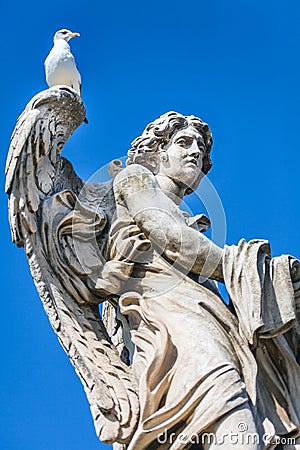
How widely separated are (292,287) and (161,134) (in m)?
1.68

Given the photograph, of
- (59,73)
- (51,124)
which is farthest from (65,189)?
(59,73)

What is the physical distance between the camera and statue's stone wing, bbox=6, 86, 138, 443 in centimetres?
653

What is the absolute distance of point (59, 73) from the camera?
8.11 meters

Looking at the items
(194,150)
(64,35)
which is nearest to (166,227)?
(194,150)

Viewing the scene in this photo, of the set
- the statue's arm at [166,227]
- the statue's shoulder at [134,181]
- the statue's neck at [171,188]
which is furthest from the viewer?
the statue's neck at [171,188]

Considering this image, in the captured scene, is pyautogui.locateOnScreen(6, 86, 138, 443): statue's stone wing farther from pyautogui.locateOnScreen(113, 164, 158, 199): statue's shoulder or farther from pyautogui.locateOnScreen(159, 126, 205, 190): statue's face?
pyautogui.locateOnScreen(159, 126, 205, 190): statue's face

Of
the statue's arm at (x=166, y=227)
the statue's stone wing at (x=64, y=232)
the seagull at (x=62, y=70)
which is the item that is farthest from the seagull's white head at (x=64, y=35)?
the statue's arm at (x=166, y=227)

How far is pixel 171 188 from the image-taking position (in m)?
7.41

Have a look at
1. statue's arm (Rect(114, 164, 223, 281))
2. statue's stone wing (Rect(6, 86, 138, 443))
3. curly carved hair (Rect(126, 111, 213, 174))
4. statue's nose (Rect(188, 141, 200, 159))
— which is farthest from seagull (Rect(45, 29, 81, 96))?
statue's arm (Rect(114, 164, 223, 281))

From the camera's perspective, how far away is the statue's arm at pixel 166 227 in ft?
22.4

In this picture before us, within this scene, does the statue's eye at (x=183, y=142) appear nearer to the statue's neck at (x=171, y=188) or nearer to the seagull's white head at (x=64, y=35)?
the statue's neck at (x=171, y=188)

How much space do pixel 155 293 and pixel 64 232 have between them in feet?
2.70

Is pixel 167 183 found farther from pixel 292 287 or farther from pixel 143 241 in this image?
pixel 292 287

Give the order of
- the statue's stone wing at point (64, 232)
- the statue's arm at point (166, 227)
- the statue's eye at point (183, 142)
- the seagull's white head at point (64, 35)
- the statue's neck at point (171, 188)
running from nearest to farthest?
the statue's stone wing at point (64, 232) → the statue's arm at point (166, 227) → the statue's neck at point (171, 188) → the statue's eye at point (183, 142) → the seagull's white head at point (64, 35)
